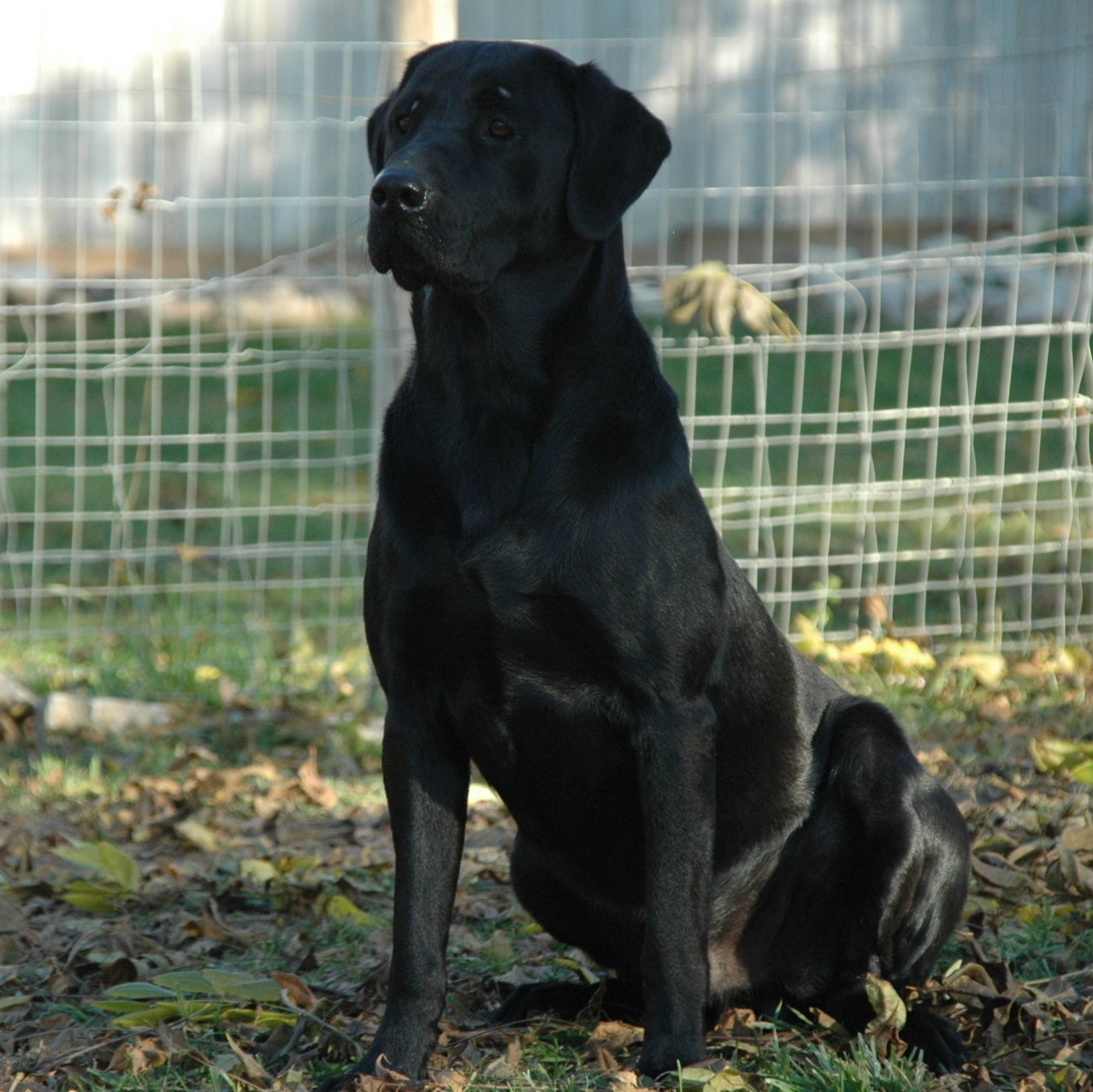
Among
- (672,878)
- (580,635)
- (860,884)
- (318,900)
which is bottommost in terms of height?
(318,900)

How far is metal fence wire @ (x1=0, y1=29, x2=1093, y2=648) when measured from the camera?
5145 mm

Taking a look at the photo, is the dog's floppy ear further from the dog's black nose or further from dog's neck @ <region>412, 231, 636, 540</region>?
the dog's black nose

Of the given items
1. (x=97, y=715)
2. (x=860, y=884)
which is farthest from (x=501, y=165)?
(x=97, y=715)

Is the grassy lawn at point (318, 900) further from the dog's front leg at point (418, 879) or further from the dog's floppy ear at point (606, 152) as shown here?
the dog's floppy ear at point (606, 152)

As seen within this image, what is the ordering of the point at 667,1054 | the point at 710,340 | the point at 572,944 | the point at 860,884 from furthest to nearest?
the point at 710,340 → the point at 572,944 → the point at 860,884 → the point at 667,1054

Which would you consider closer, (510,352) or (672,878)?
(672,878)

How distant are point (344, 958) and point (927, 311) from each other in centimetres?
528

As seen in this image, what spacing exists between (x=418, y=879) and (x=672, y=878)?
16.8 inches

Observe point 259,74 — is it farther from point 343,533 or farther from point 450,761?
point 450,761

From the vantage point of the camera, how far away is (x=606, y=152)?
252 centimetres

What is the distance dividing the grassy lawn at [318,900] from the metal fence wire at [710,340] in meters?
0.43

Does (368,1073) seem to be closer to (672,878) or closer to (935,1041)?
(672,878)

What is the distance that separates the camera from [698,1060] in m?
2.34

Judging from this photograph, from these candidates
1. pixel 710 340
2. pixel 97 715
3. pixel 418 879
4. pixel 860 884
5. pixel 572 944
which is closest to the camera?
pixel 418 879
